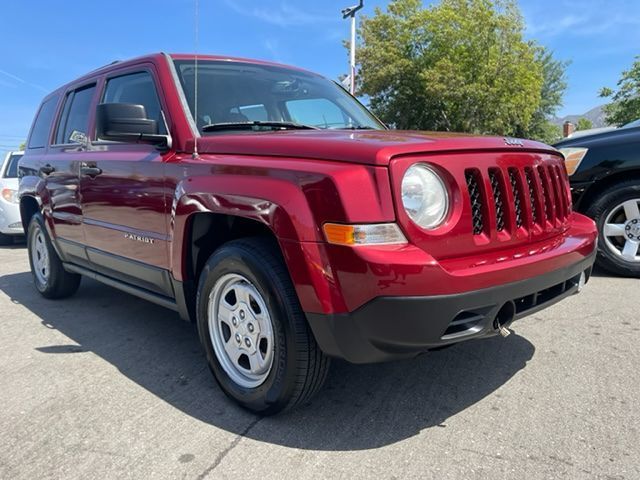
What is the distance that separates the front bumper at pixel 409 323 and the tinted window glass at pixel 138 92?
5.70ft

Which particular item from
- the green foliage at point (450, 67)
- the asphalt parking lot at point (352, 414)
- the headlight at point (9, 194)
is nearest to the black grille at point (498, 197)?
the asphalt parking lot at point (352, 414)

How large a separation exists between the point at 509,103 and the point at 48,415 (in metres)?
28.5

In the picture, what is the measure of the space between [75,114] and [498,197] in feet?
11.7

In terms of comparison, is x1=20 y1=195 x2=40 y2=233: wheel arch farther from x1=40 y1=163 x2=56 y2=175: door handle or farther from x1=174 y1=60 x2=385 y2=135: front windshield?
x1=174 y1=60 x2=385 y2=135: front windshield

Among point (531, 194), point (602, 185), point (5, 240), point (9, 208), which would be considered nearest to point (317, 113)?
point (531, 194)

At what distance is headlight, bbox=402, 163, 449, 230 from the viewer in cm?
208

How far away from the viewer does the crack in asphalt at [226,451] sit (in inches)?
82.7

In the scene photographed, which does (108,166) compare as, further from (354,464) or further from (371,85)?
(371,85)

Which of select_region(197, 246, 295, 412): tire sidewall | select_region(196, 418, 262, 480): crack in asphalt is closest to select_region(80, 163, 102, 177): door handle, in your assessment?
select_region(197, 246, 295, 412): tire sidewall

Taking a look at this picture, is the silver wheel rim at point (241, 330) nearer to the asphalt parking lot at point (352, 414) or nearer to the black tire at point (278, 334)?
the black tire at point (278, 334)

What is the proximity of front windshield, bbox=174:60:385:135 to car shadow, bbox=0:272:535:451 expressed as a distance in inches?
56.9

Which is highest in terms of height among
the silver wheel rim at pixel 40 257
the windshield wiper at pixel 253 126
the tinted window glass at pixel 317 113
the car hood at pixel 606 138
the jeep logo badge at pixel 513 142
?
the tinted window glass at pixel 317 113

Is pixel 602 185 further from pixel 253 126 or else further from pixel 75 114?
pixel 75 114

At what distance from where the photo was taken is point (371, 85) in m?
28.9
